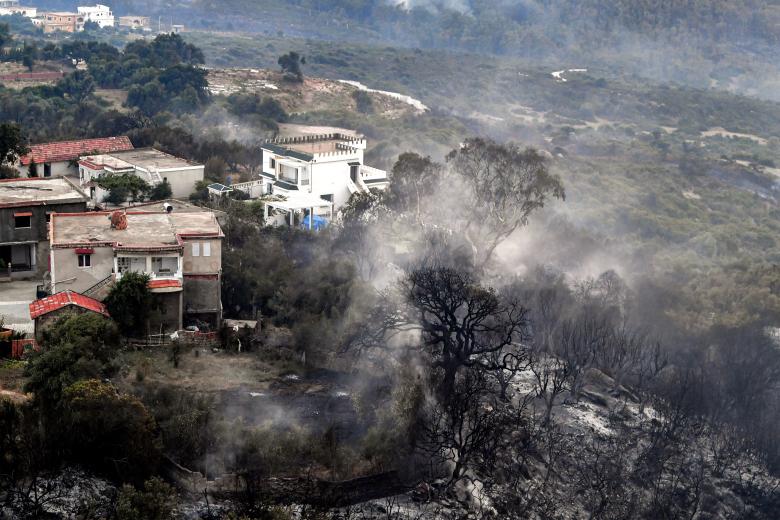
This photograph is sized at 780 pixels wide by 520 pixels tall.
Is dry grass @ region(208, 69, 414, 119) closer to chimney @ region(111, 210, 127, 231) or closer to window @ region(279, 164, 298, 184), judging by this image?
window @ region(279, 164, 298, 184)

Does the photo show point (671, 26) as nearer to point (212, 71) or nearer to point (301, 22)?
point (301, 22)

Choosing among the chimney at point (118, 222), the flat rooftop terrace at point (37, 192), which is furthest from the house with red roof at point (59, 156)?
the chimney at point (118, 222)

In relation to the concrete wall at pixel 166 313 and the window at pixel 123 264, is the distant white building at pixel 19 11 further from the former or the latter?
the concrete wall at pixel 166 313

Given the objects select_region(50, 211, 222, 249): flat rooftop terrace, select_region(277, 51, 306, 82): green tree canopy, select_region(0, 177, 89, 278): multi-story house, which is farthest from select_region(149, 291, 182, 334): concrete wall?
select_region(277, 51, 306, 82): green tree canopy

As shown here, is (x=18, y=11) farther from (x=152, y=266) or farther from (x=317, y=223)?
(x=152, y=266)

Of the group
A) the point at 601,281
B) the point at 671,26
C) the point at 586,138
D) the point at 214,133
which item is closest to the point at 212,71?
the point at 214,133

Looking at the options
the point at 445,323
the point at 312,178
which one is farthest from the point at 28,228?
the point at 312,178
